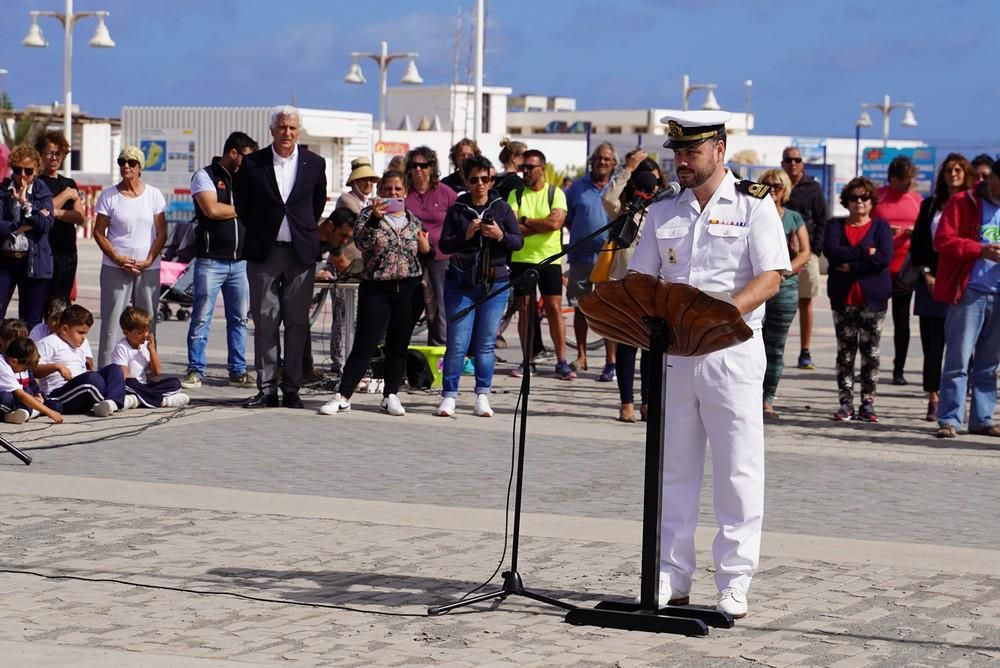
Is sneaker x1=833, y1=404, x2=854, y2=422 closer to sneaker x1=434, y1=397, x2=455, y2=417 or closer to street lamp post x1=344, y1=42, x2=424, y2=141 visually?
sneaker x1=434, y1=397, x2=455, y2=417

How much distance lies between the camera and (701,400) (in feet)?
21.6

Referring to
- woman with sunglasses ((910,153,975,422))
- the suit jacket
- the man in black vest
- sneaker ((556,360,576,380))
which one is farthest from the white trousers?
sneaker ((556,360,576,380))

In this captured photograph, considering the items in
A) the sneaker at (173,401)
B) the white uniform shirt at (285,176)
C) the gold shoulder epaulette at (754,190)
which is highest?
the white uniform shirt at (285,176)

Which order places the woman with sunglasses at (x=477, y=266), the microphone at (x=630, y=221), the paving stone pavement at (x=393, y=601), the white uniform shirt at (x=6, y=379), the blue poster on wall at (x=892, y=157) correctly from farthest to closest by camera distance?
the blue poster on wall at (x=892, y=157) → the woman with sunglasses at (x=477, y=266) → the white uniform shirt at (x=6, y=379) → the microphone at (x=630, y=221) → the paving stone pavement at (x=393, y=601)

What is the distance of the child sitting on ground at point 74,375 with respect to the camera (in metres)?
12.3

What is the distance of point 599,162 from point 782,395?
2715mm

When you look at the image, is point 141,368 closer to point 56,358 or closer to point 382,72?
point 56,358

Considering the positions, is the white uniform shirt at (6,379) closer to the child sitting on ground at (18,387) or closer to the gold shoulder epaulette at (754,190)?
the child sitting on ground at (18,387)

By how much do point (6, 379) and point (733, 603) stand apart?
675 cm

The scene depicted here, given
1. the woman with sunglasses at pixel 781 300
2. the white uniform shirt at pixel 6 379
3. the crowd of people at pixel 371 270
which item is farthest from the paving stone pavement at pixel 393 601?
the woman with sunglasses at pixel 781 300

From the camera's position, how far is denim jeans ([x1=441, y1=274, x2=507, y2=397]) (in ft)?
41.8

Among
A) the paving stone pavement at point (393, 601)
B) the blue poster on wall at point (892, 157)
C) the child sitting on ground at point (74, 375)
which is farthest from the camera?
the blue poster on wall at point (892, 157)

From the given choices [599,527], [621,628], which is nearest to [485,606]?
[621,628]

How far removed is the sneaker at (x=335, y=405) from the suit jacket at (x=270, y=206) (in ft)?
3.51
